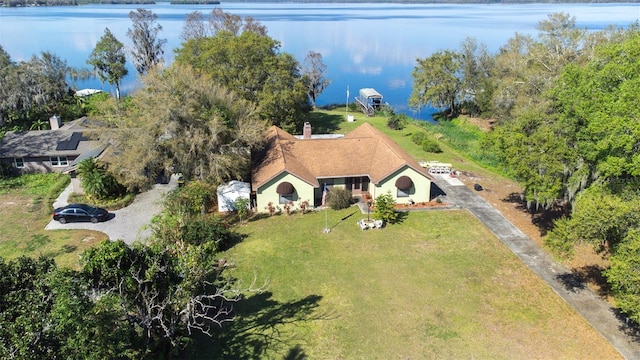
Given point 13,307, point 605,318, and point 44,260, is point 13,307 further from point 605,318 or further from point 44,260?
point 605,318

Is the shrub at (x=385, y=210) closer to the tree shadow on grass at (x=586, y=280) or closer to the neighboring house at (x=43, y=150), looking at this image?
the tree shadow on grass at (x=586, y=280)

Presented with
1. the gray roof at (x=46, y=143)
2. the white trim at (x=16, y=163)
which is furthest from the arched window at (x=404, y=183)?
the white trim at (x=16, y=163)

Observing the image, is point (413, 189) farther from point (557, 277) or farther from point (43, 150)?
point (43, 150)

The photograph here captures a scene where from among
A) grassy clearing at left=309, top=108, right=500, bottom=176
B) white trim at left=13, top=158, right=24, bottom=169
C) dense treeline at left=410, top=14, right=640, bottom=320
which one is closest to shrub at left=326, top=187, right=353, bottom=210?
dense treeline at left=410, top=14, right=640, bottom=320

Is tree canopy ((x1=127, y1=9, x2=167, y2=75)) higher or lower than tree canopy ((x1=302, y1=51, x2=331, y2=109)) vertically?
higher

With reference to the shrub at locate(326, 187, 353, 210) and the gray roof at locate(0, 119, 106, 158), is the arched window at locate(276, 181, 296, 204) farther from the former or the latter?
the gray roof at locate(0, 119, 106, 158)
